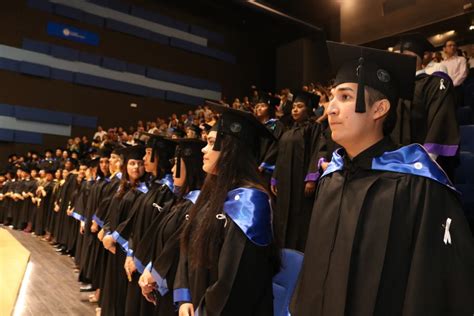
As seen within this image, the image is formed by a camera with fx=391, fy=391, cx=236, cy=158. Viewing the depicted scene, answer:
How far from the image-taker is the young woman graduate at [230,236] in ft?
6.31

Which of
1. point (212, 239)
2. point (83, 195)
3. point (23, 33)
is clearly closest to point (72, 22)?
point (23, 33)

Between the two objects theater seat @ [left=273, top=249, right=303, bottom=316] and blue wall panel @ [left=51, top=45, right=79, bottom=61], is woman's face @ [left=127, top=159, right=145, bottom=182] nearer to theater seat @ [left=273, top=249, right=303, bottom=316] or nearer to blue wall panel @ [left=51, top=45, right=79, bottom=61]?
theater seat @ [left=273, top=249, right=303, bottom=316]

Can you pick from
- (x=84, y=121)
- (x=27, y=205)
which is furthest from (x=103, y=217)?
(x=84, y=121)

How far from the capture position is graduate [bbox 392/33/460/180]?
3.05 m

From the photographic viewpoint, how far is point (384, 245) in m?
1.42

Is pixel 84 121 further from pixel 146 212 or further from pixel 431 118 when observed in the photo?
pixel 431 118

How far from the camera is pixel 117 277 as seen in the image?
4.13m

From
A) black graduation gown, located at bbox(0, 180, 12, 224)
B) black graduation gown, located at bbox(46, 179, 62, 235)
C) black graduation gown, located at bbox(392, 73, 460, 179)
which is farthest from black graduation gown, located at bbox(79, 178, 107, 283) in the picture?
black graduation gown, located at bbox(0, 180, 12, 224)

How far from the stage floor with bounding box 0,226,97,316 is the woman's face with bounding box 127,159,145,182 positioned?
171 centimetres

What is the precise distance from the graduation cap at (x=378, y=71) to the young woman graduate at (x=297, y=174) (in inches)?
82.7

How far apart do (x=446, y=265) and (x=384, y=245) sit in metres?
0.20

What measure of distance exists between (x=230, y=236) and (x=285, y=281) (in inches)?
15.1

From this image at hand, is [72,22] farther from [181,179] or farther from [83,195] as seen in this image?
[181,179]

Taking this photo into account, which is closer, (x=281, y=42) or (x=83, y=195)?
(x=83, y=195)
